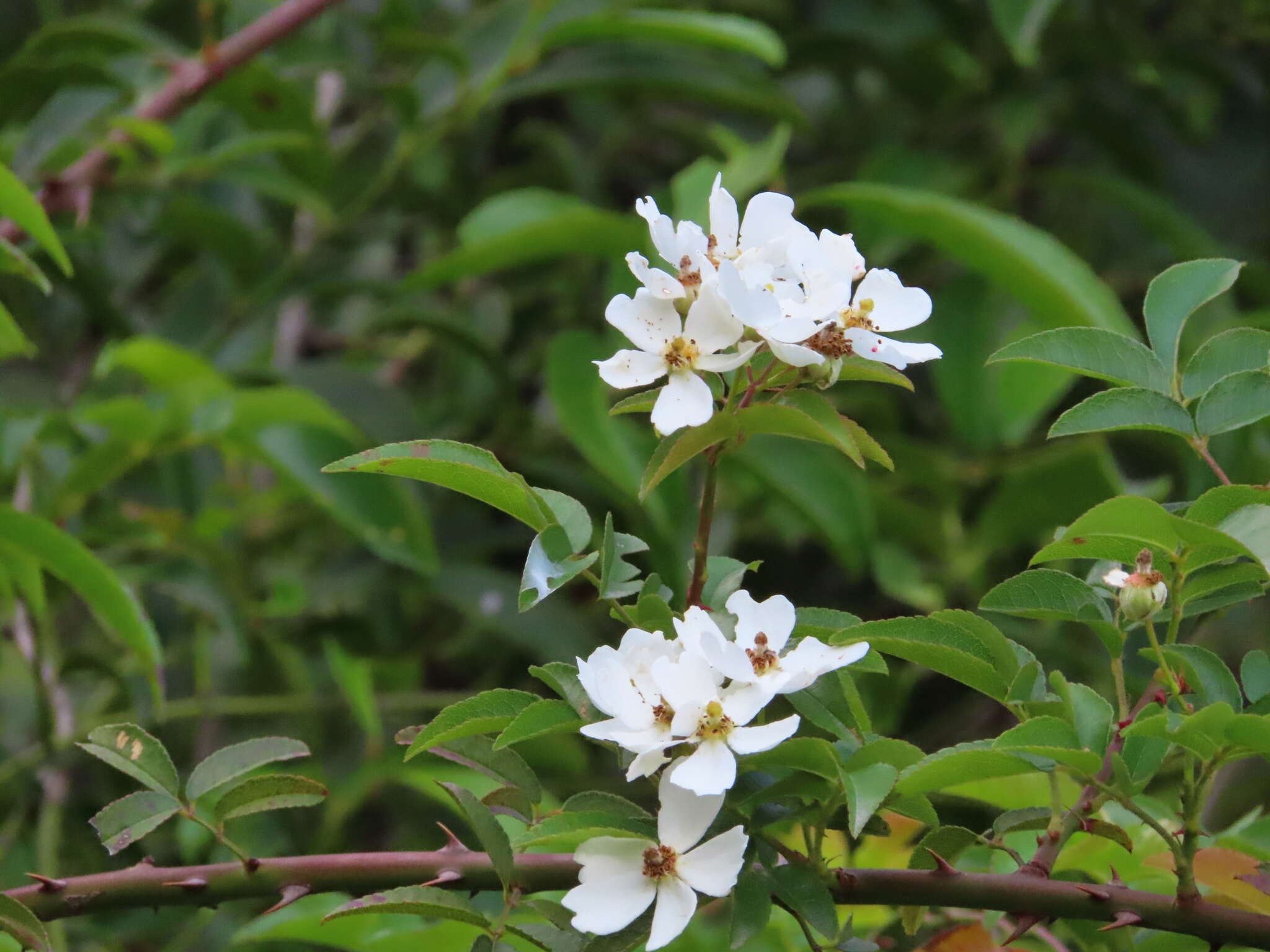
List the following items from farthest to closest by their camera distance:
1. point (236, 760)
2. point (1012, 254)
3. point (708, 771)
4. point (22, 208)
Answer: point (1012, 254) < point (22, 208) < point (236, 760) < point (708, 771)

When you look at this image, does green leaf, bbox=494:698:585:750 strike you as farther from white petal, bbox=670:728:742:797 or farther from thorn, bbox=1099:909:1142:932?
thorn, bbox=1099:909:1142:932

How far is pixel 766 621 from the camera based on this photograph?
1.36 ft

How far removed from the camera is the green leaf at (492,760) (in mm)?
447

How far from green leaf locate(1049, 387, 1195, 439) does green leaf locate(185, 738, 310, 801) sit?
281 millimetres

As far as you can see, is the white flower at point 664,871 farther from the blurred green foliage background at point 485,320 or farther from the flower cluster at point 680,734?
the blurred green foliage background at point 485,320

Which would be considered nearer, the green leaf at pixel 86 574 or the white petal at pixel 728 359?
the white petal at pixel 728 359

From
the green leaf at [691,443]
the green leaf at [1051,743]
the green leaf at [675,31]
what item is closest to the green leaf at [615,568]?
the green leaf at [691,443]

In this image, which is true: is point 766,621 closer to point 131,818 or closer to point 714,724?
point 714,724

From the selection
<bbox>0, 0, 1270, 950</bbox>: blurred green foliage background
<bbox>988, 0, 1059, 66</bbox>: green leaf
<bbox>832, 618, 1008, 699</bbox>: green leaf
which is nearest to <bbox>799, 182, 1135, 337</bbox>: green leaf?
<bbox>0, 0, 1270, 950</bbox>: blurred green foliage background

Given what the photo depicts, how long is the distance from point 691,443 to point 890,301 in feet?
0.35

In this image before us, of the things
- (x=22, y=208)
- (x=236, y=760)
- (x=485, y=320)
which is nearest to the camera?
(x=236, y=760)

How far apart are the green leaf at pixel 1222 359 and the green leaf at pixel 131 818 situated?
387 mm

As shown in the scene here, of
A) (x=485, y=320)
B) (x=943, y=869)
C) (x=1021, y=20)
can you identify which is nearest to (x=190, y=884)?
(x=943, y=869)

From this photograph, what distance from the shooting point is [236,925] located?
110 cm
